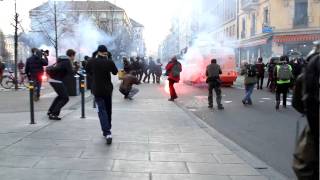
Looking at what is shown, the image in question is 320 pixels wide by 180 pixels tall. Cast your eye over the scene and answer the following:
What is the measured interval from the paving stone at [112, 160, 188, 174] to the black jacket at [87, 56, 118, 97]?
5.69 ft

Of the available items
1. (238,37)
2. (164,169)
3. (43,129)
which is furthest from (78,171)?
(238,37)

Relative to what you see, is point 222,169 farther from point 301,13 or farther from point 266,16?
point 266,16

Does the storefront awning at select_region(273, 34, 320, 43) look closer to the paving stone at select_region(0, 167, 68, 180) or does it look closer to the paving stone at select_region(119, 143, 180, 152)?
the paving stone at select_region(119, 143, 180, 152)

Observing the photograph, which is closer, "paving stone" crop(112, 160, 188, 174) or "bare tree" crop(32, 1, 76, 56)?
"paving stone" crop(112, 160, 188, 174)

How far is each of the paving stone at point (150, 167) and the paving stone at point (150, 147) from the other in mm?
893

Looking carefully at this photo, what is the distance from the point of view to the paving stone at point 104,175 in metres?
5.24

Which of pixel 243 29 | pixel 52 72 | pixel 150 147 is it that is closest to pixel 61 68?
pixel 52 72

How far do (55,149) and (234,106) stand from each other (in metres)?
8.48

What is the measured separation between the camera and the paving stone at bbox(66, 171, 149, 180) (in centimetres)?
524

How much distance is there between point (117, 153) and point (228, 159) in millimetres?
1610

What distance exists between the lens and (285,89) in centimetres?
1357

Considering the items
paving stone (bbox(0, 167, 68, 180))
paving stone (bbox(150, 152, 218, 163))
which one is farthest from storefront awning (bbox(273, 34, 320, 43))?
paving stone (bbox(0, 167, 68, 180))

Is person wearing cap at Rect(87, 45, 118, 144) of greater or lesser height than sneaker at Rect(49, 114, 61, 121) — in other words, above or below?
above

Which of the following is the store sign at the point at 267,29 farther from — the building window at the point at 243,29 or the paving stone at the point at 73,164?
the paving stone at the point at 73,164
